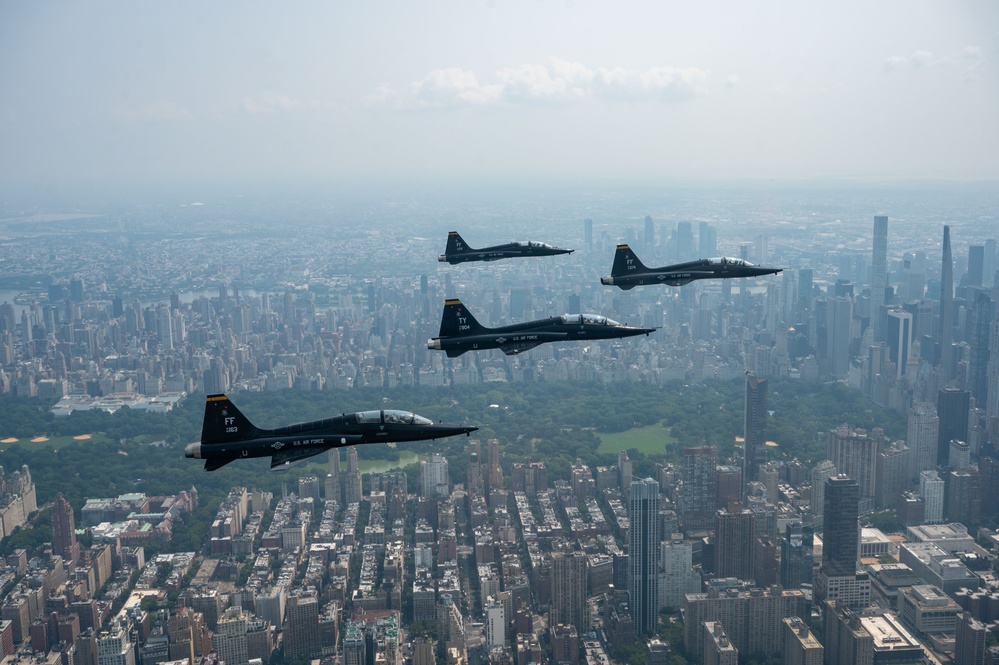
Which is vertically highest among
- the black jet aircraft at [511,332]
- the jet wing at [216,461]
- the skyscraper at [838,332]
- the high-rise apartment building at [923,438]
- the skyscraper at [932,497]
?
the black jet aircraft at [511,332]

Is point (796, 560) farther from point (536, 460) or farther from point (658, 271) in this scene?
point (658, 271)

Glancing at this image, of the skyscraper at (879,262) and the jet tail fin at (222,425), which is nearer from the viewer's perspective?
the jet tail fin at (222,425)

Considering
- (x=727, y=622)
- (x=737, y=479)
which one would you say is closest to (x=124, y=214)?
(x=737, y=479)

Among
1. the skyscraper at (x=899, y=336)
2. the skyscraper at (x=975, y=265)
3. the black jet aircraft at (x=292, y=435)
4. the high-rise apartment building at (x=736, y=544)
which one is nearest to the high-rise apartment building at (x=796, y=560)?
the high-rise apartment building at (x=736, y=544)

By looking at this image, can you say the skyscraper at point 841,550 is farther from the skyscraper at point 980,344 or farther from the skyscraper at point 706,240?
the skyscraper at point 706,240

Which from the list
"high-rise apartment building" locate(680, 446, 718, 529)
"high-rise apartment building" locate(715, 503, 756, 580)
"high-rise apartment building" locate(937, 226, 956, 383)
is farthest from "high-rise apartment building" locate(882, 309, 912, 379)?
"high-rise apartment building" locate(715, 503, 756, 580)

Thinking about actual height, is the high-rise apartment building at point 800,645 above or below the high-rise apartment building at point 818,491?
below

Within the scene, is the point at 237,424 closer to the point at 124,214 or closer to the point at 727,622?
the point at 727,622
